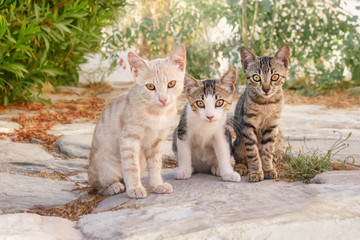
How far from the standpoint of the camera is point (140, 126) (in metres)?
2.72

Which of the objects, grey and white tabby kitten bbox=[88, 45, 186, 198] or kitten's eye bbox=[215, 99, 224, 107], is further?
kitten's eye bbox=[215, 99, 224, 107]

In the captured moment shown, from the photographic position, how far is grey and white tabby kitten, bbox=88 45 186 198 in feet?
8.89

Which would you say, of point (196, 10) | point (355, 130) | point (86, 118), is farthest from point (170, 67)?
point (196, 10)

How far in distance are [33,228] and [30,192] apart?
3.04ft

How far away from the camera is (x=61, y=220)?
2312mm

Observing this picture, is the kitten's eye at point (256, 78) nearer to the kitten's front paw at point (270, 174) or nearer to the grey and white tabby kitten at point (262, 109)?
the grey and white tabby kitten at point (262, 109)

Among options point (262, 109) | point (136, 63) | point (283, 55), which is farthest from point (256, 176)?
point (136, 63)

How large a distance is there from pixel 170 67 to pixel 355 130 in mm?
3197

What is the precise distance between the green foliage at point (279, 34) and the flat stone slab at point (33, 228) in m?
6.32

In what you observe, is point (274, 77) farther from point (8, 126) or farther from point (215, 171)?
point (8, 126)

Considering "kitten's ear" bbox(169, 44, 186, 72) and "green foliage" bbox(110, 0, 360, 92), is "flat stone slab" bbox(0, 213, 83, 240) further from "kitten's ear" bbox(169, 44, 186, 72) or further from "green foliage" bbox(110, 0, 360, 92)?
"green foliage" bbox(110, 0, 360, 92)

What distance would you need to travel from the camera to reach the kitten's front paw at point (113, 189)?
294 centimetres

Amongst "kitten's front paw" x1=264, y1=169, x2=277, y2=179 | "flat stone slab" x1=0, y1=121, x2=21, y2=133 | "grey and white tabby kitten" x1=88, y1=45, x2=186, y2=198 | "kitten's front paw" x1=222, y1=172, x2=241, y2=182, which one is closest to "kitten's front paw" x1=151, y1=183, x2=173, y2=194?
"grey and white tabby kitten" x1=88, y1=45, x2=186, y2=198

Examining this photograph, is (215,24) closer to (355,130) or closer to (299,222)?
(355,130)
